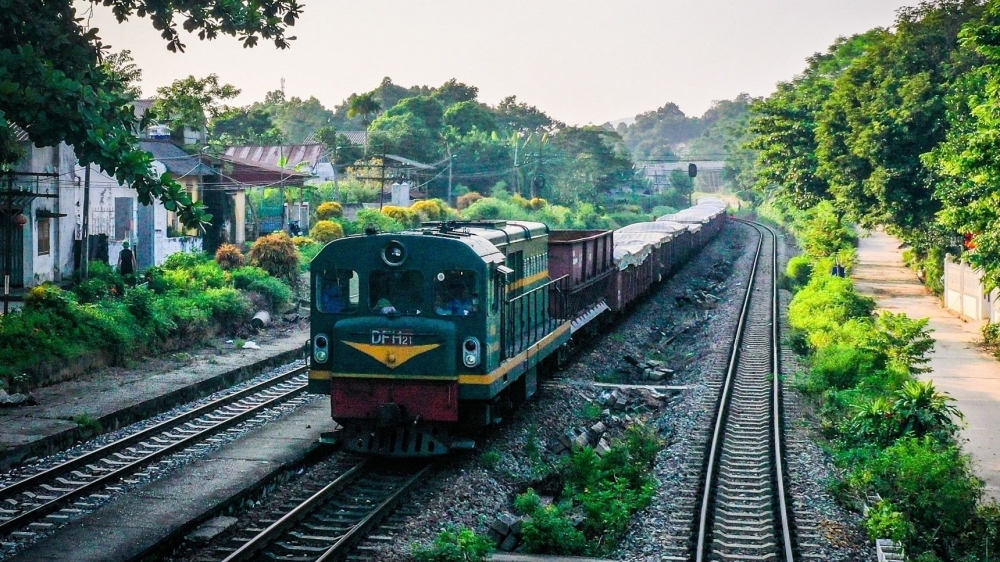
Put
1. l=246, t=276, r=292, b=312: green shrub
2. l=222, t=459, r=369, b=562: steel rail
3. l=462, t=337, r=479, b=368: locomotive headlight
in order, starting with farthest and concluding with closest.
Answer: l=246, t=276, r=292, b=312: green shrub
l=462, t=337, r=479, b=368: locomotive headlight
l=222, t=459, r=369, b=562: steel rail

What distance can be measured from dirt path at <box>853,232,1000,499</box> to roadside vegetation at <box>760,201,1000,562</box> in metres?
0.49

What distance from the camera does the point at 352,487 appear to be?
11742mm

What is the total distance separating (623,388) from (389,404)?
24.6ft

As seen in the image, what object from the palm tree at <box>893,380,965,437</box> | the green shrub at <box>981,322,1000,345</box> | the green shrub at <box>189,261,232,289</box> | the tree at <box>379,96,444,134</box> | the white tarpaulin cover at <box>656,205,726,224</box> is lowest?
the palm tree at <box>893,380,965,437</box>

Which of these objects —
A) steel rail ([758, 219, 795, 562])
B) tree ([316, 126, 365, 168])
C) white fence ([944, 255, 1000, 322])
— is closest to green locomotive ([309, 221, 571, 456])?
steel rail ([758, 219, 795, 562])

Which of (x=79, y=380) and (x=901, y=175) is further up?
(x=901, y=175)

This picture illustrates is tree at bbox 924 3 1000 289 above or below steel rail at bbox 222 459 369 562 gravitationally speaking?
above

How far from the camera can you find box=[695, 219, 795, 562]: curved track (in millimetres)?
10219

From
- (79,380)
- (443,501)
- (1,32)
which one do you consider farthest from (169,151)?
(443,501)

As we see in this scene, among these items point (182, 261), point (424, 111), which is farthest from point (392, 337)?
point (424, 111)

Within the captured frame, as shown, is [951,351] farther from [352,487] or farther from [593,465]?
[352,487]

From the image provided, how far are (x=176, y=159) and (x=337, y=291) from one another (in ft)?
83.2

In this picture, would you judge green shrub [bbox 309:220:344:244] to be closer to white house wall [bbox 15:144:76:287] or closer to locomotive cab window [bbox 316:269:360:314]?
white house wall [bbox 15:144:76:287]

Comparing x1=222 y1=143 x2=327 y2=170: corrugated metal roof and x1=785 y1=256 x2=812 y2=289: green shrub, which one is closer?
x1=785 y1=256 x2=812 y2=289: green shrub
